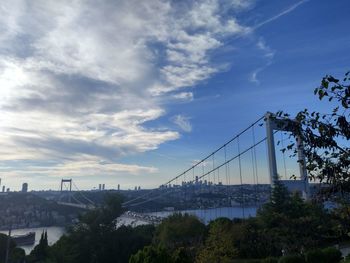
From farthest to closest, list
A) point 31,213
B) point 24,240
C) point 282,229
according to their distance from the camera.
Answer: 1. point 31,213
2. point 24,240
3. point 282,229

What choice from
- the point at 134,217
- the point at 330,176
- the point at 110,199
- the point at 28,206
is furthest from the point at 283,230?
the point at 28,206

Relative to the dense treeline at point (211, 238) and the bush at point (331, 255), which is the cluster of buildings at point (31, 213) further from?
the bush at point (331, 255)

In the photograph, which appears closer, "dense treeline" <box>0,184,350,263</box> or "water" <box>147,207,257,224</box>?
"dense treeline" <box>0,184,350,263</box>

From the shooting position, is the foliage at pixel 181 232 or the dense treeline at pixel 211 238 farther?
the foliage at pixel 181 232

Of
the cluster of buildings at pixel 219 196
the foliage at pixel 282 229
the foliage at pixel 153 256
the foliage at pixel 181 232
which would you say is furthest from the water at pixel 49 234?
the foliage at pixel 153 256

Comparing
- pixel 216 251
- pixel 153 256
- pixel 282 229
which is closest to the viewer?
pixel 153 256

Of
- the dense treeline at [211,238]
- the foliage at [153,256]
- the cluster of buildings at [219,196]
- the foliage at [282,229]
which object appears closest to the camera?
the foliage at [153,256]

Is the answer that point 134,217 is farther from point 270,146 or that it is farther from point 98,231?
point 270,146

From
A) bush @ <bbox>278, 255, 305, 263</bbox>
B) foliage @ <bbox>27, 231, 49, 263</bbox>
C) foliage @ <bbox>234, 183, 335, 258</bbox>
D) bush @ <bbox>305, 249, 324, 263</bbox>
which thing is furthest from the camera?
foliage @ <bbox>27, 231, 49, 263</bbox>

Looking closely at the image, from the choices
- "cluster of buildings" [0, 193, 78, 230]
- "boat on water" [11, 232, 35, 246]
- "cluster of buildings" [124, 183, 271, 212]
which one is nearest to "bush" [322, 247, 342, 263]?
"cluster of buildings" [124, 183, 271, 212]

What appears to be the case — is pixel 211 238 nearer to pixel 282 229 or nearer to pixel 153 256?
pixel 282 229

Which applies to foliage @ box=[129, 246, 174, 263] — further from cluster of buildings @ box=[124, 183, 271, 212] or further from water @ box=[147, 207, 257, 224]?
water @ box=[147, 207, 257, 224]

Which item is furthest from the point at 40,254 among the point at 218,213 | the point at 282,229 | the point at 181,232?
the point at 218,213
